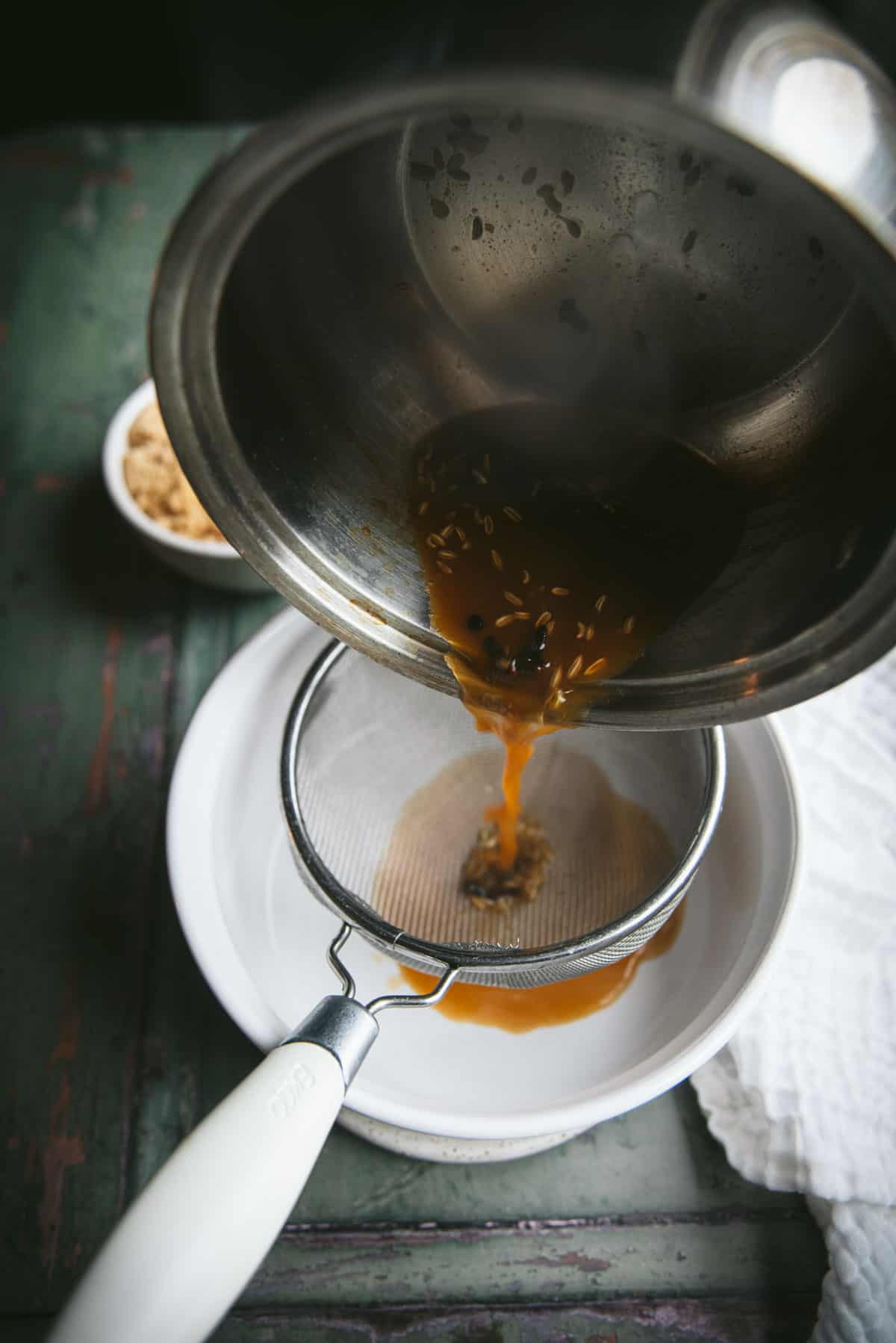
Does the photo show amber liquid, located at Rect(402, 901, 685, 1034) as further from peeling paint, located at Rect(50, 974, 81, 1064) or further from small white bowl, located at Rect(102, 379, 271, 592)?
small white bowl, located at Rect(102, 379, 271, 592)

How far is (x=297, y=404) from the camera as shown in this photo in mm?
787

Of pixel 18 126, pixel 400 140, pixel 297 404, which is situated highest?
pixel 18 126

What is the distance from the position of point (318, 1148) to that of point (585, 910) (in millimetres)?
457

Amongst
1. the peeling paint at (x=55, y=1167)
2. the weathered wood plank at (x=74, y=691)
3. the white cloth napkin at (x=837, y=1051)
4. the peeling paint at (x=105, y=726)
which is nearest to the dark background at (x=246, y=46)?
the weathered wood plank at (x=74, y=691)

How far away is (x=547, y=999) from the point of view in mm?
979

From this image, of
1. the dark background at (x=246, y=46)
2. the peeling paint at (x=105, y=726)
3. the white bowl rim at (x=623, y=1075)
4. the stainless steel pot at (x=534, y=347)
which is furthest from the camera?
the dark background at (x=246, y=46)

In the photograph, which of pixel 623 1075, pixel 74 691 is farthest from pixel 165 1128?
pixel 74 691

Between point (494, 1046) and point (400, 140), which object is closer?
point (400, 140)

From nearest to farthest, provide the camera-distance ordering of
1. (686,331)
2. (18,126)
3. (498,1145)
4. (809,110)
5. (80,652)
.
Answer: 1. (686,331)
2. (498,1145)
3. (80,652)
4. (809,110)
5. (18,126)

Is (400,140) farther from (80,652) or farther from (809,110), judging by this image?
(809,110)

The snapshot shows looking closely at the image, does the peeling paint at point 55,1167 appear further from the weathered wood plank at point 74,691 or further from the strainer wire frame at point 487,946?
the strainer wire frame at point 487,946

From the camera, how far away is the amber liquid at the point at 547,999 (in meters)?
0.96

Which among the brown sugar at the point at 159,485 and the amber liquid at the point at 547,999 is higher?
the brown sugar at the point at 159,485

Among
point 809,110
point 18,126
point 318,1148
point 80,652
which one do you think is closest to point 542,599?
point 318,1148
